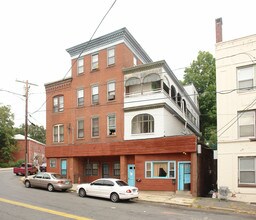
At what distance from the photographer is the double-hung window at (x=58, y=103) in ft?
106

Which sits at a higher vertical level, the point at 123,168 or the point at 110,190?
the point at 123,168

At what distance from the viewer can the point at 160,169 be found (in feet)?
80.1

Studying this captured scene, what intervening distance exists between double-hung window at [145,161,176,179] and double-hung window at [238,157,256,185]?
5275 millimetres

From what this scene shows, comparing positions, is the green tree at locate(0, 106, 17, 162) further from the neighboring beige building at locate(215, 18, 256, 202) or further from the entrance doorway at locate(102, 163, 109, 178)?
the neighboring beige building at locate(215, 18, 256, 202)

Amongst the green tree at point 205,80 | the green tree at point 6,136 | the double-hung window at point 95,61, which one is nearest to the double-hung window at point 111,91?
the double-hung window at point 95,61

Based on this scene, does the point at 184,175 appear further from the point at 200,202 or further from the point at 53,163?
the point at 53,163

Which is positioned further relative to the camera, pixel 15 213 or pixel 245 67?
pixel 245 67

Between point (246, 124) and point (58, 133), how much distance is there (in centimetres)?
1939

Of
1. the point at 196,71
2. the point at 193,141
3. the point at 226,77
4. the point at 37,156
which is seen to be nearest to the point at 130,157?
the point at 193,141

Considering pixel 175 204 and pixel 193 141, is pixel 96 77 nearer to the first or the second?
pixel 193 141

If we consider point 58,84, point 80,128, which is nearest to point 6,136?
point 58,84

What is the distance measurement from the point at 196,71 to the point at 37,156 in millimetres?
43876

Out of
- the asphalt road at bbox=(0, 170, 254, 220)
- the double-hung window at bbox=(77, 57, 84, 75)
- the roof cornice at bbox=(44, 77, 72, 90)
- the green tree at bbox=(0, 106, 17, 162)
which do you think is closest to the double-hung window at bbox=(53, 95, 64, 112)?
the roof cornice at bbox=(44, 77, 72, 90)

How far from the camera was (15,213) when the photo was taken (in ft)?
45.1
